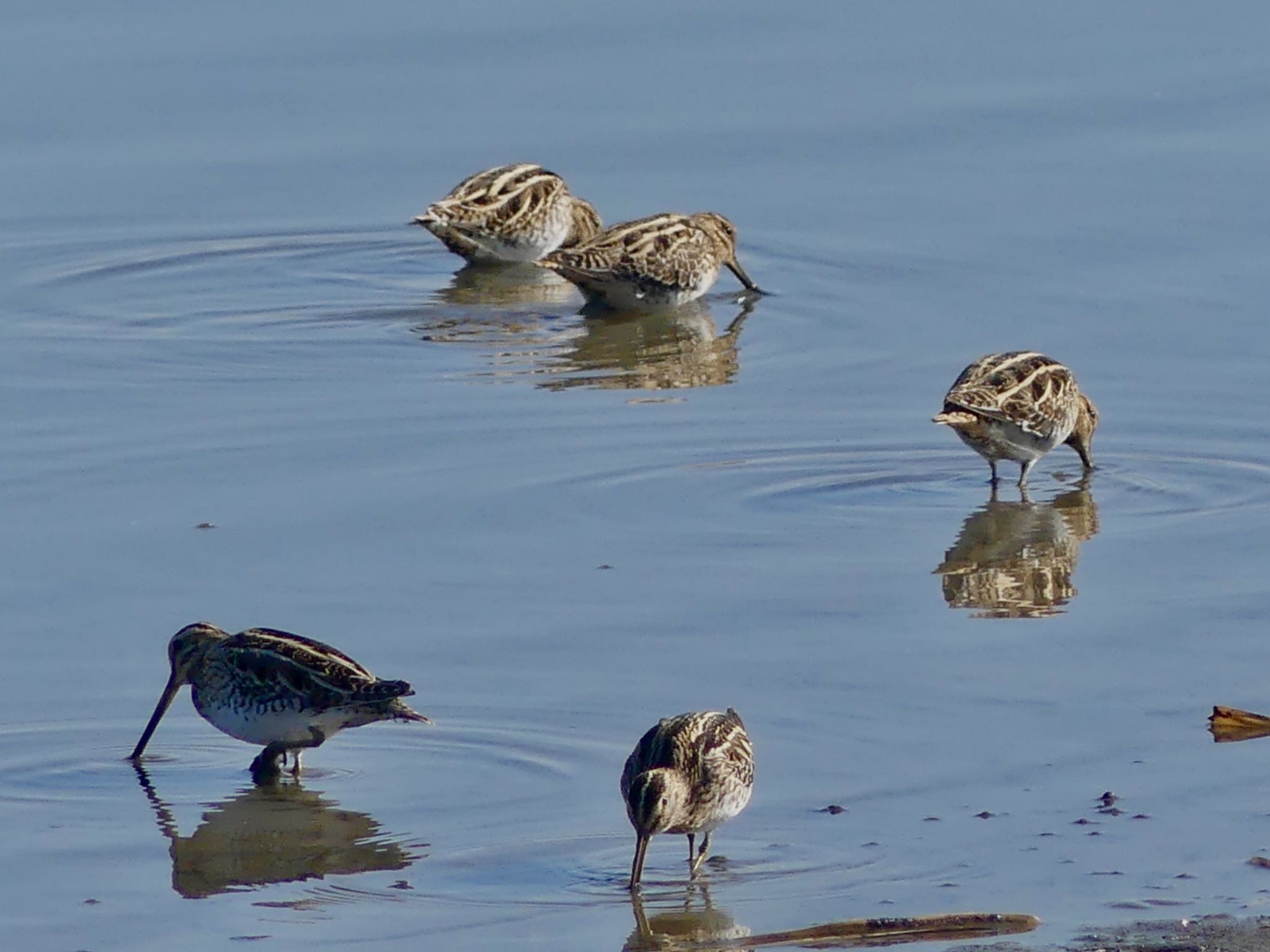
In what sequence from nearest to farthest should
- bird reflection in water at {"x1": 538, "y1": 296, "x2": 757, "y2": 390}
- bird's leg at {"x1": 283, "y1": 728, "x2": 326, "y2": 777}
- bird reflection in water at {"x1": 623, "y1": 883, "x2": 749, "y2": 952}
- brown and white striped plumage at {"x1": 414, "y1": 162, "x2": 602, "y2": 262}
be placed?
bird reflection in water at {"x1": 623, "y1": 883, "x2": 749, "y2": 952}
bird's leg at {"x1": 283, "y1": 728, "x2": 326, "y2": 777}
bird reflection in water at {"x1": 538, "y1": 296, "x2": 757, "y2": 390}
brown and white striped plumage at {"x1": 414, "y1": 162, "x2": 602, "y2": 262}

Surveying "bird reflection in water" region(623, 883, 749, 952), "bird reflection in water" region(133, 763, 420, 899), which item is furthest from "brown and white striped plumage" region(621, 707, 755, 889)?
"bird reflection in water" region(133, 763, 420, 899)

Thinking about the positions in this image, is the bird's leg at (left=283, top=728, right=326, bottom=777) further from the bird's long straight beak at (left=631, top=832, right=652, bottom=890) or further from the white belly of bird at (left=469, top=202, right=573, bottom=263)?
the white belly of bird at (left=469, top=202, right=573, bottom=263)

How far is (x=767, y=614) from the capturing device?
10359mm

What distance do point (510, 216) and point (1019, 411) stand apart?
543 cm

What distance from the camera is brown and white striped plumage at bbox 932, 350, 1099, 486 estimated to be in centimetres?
1241

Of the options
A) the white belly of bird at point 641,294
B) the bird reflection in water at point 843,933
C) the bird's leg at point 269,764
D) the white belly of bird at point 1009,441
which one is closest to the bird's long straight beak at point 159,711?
the bird's leg at point 269,764

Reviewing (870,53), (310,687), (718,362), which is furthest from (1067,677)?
(870,53)

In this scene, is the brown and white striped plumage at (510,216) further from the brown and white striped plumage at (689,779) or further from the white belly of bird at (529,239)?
the brown and white striped plumage at (689,779)

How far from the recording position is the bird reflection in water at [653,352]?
46.9ft

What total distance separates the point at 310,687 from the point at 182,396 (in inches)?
179

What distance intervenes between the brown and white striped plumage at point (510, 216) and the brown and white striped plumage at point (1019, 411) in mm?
4734

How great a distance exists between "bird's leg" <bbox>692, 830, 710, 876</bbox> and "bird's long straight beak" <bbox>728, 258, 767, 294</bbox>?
26.6 feet

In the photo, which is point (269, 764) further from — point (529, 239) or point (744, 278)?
point (529, 239)

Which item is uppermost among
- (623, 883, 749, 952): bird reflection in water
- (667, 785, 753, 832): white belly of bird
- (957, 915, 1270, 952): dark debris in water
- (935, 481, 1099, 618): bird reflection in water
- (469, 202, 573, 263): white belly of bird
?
(469, 202, 573, 263): white belly of bird
